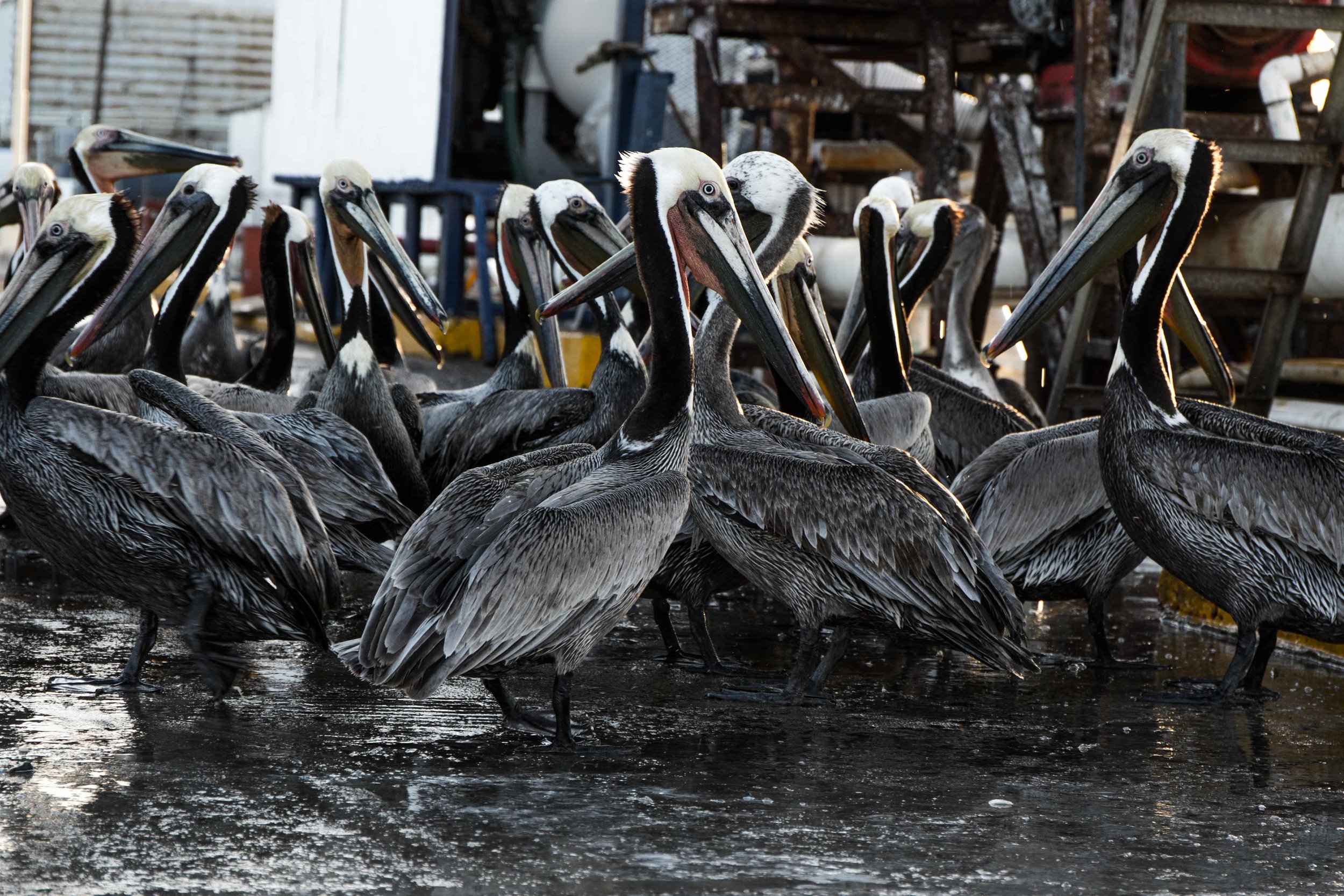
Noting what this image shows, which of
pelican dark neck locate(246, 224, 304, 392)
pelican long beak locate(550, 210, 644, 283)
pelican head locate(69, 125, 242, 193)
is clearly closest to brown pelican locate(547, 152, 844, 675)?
pelican long beak locate(550, 210, 644, 283)

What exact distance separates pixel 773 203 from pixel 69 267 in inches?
79.4

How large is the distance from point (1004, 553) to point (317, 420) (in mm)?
2160

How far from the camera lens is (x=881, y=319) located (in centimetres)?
607

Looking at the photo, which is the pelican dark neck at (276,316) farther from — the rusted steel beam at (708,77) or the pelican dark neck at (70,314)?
the rusted steel beam at (708,77)

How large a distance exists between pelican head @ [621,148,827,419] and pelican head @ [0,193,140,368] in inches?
56.0

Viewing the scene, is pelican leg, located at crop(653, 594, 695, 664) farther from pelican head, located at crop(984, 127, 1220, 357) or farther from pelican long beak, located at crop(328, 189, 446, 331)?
pelican long beak, located at crop(328, 189, 446, 331)

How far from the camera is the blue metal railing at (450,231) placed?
41.6 feet

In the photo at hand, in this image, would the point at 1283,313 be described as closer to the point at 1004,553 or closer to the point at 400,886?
the point at 1004,553

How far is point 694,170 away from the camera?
387cm

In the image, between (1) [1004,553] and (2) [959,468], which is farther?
(2) [959,468]

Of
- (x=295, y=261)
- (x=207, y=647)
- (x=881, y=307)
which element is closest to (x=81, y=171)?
(x=295, y=261)

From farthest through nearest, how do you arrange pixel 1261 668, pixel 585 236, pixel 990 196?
pixel 990 196 → pixel 585 236 → pixel 1261 668

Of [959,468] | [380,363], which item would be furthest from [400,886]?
[380,363]

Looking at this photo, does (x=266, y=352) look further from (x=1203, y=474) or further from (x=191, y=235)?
(x=1203, y=474)
